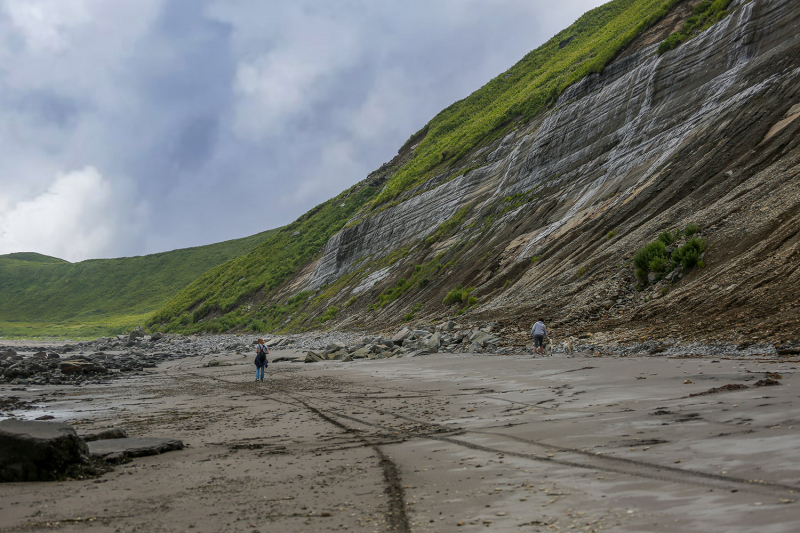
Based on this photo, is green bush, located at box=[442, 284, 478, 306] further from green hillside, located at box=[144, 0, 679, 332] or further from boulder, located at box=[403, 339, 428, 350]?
green hillside, located at box=[144, 0, 679, 332]

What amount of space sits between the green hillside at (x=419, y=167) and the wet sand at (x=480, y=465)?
149 feet

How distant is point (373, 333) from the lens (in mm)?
35438

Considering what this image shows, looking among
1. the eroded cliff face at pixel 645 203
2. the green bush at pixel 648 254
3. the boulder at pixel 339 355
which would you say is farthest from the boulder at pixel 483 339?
the boulder at pixel 339 355

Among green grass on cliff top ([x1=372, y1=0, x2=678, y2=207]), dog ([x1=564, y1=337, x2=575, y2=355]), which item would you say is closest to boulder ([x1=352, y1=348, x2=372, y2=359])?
dog ([x1=564, y1=337, x2=575, y2=355])

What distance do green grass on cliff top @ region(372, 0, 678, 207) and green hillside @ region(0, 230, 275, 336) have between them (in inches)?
3855

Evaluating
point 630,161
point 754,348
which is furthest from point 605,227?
point 754,348

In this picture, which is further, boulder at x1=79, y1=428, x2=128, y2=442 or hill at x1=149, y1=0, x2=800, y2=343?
hill at x1=149, y1=0, x2=800, y2=343

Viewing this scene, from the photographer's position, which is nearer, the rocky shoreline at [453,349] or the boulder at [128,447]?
the boulder at [128,447]

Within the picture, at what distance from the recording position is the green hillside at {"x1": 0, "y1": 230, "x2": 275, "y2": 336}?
494 feet

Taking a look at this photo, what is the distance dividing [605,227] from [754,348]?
570 inches

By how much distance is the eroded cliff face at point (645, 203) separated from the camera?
50.6ft

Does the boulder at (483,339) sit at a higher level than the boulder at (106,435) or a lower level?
higher

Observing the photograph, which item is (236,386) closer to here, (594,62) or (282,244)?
(594,62)

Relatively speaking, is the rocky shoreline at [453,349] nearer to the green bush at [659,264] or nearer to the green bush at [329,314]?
the green bush at [659,264]
